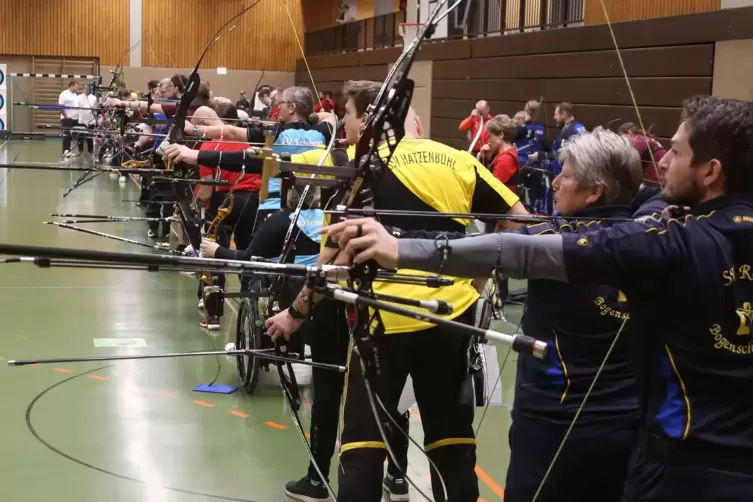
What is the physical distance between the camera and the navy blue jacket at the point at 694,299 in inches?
52.0

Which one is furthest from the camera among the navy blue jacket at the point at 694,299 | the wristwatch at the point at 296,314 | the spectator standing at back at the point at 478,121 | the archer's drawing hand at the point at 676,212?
the spectator standing at back at the point at 478,121

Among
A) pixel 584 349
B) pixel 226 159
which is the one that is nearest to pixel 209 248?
pixel 226 159

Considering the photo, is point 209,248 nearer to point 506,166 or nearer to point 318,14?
point 506,166

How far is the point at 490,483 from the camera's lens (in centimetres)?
327

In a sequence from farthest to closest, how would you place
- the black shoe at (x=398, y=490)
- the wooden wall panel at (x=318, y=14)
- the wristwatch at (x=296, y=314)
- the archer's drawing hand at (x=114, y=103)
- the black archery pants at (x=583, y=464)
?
the wooden wall panel at (x=318, y=14), the archer's drawing hand at (x=114, y=103), the black shoe at (x=398, y=490), the wristwatch at (x=296, y=314), the black archery pants at (x=583, y=464)

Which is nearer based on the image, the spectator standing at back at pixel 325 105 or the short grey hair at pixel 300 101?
the short grey hair at pixel 300 101

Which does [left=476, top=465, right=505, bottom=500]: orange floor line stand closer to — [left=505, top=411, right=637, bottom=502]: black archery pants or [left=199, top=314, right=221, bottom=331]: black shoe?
[left=505, top=411, right=637, bottom=502]: black archery pants

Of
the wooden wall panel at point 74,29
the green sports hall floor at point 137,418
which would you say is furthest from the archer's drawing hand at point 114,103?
the wooden wall panel at point 74,29

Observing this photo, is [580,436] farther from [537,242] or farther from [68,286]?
[68,286]

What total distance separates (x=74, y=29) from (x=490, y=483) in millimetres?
22089

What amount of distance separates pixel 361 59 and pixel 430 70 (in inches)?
150

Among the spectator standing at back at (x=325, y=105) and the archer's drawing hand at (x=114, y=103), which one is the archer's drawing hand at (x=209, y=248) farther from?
the archer's drawing hand at (x=114, y=103)

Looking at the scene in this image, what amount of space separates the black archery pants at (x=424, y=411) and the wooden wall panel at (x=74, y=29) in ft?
72.4

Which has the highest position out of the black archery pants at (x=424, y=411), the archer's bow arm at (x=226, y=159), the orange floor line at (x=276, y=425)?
the archer's bow arm at (x=226, y=159)
